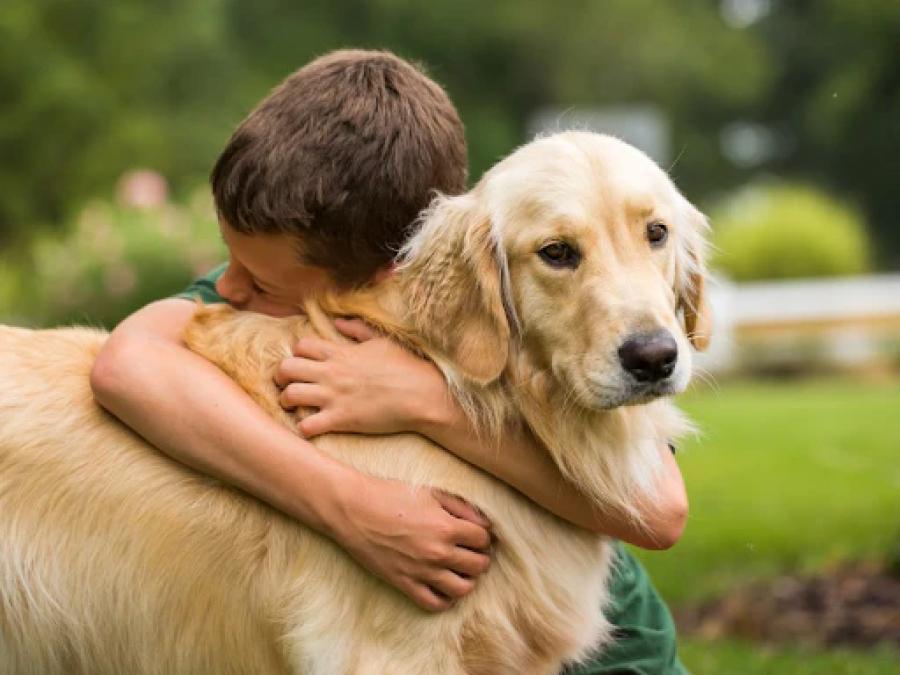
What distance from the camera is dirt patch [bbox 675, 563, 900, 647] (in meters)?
5.50

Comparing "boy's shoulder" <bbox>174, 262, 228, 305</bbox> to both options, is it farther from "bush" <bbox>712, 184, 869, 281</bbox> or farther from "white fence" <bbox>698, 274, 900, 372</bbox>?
"bush" <bbox>712, 184, 869, 281</bbox>

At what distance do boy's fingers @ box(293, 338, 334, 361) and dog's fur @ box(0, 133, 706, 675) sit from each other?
0.37 ft

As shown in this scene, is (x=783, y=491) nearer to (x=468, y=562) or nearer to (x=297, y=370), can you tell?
(x=468, y=562)

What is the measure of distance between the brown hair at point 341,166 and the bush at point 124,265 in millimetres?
7482

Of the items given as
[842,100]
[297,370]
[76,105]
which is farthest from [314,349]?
[842,100]

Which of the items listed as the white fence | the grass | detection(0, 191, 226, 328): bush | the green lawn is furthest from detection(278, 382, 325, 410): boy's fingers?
the white fence

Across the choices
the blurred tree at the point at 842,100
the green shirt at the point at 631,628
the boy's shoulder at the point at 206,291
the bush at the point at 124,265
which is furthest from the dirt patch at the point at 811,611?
the blurred tree at the point at 842,100

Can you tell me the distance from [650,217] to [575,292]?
0.25m

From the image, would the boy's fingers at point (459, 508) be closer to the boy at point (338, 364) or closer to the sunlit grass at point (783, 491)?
the boy at point (338, 364)

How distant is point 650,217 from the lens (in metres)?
2.79

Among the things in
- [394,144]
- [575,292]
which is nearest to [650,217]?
[575,292]

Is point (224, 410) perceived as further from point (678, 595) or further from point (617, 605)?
point (678, 595)

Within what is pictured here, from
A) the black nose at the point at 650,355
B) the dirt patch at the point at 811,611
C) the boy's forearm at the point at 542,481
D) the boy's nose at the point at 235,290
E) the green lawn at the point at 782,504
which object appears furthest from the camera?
the dirt patch at the point at 811,611

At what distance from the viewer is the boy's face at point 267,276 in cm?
306
